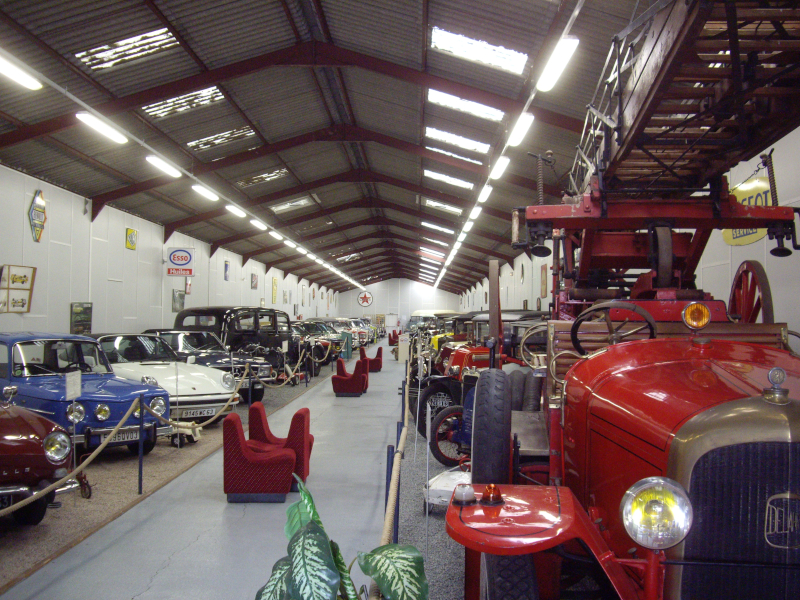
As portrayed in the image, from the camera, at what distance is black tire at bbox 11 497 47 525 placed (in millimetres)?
4500

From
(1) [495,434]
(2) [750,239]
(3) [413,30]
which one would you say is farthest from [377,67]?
(1) [495,434]

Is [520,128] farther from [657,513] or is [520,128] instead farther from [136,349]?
[657,513]

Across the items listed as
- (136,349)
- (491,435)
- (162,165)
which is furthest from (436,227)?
(491,435)

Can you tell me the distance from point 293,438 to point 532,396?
8.69ft

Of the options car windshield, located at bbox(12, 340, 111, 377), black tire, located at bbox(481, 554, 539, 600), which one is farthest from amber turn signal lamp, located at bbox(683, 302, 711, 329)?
car windshield, located at bbox(12, 340, 111, 377)

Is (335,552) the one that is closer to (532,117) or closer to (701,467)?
(701,467)

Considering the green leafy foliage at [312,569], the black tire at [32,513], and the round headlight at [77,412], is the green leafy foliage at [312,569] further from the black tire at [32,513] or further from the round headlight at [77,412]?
the round headlight at [77,412]

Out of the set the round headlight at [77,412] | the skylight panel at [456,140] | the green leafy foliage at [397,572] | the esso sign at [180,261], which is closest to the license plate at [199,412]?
the round headlight at [77,412]

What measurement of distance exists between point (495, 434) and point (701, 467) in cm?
159

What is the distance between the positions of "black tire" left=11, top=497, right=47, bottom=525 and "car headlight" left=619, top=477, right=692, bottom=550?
4.62 metres

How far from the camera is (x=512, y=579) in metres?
2.23

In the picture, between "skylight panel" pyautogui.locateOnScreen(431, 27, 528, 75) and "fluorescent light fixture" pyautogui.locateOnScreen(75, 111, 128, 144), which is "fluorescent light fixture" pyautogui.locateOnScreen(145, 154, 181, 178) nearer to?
"fluorescent light fixture" pyautogui.locateOnScreen(75, 111, 128, 144)

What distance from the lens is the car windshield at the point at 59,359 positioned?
20.2ft

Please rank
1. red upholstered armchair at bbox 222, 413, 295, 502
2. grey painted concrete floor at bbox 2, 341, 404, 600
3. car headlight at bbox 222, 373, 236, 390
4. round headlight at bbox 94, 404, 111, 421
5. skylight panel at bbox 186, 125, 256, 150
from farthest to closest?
skylight panel at bbox 186, 125, 256, 150 → car headlight at bbox 222, 373, 236, 390 → round headlight at bbox 94, 404, 111, 421 → red upholstered armchair at bbox 222, 413, 295, 502 → grey painted concrete floor at bbox 2, 341, 404, 600
